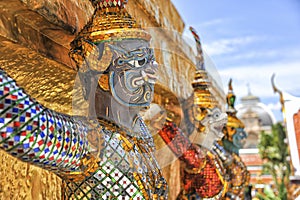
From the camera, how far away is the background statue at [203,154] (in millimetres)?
961

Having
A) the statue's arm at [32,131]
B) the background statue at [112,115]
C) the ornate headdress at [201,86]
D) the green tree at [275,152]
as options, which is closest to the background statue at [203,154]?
the ornate headdress at [201,86]

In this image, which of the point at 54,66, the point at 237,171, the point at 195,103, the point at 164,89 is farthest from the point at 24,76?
the point at 237,171

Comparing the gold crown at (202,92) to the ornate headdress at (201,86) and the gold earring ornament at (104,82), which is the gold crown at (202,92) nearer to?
the ornate headdress at (201,86)

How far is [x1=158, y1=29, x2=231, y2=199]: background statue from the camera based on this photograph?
0.96 meters

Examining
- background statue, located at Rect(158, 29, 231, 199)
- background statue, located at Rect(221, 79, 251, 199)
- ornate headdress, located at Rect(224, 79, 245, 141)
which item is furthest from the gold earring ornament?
ornate headdress, located at Rect(224, 79, 245, 141)

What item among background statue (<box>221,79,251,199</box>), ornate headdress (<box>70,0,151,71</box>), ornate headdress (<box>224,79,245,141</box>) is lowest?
background statue (<box>221,79,251,199</box>)

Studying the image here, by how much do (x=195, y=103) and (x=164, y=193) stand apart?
445mm

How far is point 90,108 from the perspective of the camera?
539 millimetres

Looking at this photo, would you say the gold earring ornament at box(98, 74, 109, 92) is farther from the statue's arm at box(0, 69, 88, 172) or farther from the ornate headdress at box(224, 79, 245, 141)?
the ornate headdress at box(224, 79, 245, 141)

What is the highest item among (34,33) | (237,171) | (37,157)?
(34,33)

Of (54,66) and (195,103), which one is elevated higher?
(54,66)

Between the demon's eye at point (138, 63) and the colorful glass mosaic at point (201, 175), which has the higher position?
the demon's eye at point (138, 63)

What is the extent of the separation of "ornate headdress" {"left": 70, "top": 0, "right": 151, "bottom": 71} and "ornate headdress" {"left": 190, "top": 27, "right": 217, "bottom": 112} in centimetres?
46

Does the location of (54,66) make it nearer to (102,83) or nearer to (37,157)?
(102,83)
